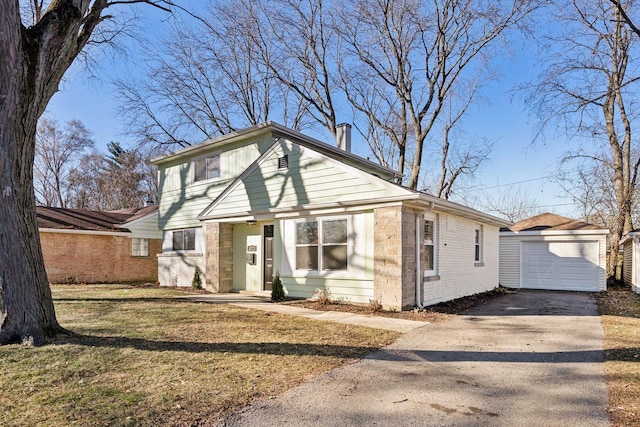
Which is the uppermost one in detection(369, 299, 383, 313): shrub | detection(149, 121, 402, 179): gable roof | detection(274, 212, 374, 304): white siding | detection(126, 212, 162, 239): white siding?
detection(149, 121, 402, 179): gable roof

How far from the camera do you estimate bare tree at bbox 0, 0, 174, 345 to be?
5.36 m

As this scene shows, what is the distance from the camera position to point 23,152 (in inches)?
225

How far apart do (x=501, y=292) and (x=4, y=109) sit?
14.8 metres

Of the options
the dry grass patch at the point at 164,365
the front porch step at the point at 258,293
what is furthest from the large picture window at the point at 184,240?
the dry grass patch at the point at 164,365

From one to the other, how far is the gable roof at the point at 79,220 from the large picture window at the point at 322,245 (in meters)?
12.2

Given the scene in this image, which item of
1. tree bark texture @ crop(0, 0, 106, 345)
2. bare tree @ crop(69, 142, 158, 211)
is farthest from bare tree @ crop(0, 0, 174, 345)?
bare tree @ crop(69, 142, 158, 211)

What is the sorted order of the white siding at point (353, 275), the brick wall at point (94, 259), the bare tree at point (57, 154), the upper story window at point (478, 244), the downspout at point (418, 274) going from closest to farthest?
the downspout at point (418, 274) → the white siding at point (353, 275) → the upper story window at point (478, 244) → the brick wall at point (94, 259) → the bare tree at point (57, 154)

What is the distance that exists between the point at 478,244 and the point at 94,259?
1669 centimetres

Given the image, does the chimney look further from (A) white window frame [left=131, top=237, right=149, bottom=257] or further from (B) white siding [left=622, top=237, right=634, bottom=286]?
(B) white siding [left=622, top=237, right=634, bottom=286]

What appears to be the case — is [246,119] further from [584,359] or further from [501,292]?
[584,359]

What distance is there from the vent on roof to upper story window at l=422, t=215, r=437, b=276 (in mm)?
4130

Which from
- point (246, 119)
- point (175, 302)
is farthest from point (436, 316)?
point (246, 119)

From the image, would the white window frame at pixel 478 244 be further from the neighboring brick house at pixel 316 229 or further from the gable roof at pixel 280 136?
the gable roof at pixel 280 136

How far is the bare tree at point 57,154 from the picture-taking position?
31.2 metres
